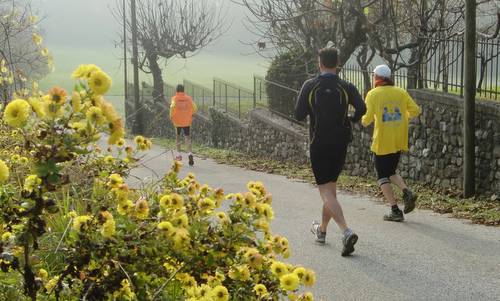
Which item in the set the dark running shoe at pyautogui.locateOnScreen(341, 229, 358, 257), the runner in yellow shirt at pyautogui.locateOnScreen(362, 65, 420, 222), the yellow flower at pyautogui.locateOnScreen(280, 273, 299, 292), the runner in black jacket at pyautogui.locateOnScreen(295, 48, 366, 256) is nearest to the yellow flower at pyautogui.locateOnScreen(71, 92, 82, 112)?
the yellow flower at pyautogui.locateOnScreen(280, 273, 299, 292)

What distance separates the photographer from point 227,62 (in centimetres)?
9675

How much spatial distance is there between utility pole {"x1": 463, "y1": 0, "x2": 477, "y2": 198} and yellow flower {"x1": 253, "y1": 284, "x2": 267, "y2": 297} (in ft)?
22.4

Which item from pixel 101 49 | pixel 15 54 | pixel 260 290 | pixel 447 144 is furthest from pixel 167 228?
pixel 101 49

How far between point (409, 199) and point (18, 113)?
6339 mm

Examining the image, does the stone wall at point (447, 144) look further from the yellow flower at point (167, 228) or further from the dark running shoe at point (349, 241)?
the yellow flower at point (167, 228)

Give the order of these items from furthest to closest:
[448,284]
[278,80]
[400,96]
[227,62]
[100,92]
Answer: [227,62], [278,80], [400,96], [448,284], [100,92]

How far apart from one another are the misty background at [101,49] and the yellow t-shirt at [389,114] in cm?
3834

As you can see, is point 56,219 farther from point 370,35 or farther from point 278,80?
point 278,80

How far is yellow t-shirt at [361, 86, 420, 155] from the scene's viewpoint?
8.17 meters

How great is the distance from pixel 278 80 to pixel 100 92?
1764cm

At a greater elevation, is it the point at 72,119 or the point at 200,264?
the point at 72,119

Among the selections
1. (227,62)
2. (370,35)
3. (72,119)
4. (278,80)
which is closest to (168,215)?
(72,119)

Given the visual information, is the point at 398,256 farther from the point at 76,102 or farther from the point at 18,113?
the point at 18,113

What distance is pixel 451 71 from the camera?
1188 centimetres
